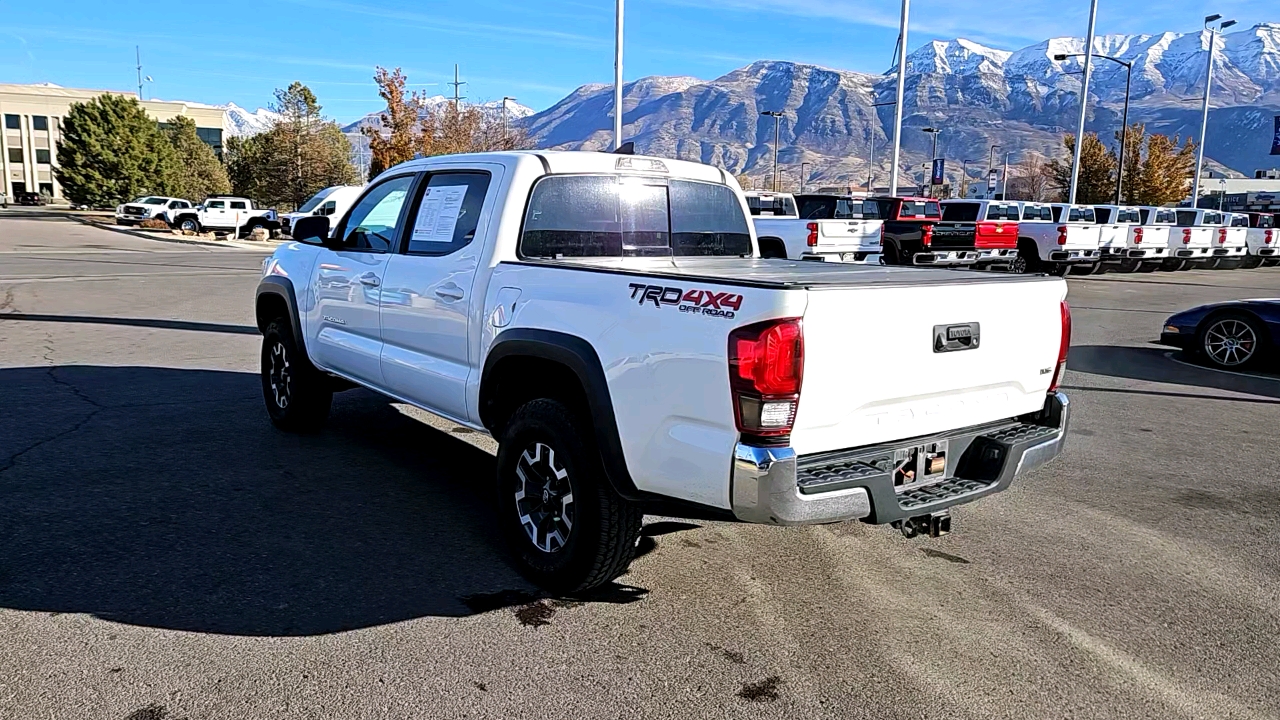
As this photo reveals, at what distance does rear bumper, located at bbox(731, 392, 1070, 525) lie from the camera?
3.36 meters

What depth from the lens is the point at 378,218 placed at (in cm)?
588

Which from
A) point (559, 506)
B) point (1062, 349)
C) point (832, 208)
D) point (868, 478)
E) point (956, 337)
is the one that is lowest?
point (559, 506)

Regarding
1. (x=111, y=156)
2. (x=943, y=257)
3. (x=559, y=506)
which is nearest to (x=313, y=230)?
(x=559, y=506)

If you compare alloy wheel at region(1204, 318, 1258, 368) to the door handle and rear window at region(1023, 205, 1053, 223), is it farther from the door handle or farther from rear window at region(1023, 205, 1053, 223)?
rear window at region(1023, 205, 1053, 223)

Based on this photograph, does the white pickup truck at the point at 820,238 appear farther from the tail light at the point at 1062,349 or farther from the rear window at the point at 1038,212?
the tail light at the point at 1062,349

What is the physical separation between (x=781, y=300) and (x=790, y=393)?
33 centimetres

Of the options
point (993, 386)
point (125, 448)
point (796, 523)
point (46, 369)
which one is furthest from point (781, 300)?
point (46, 369)

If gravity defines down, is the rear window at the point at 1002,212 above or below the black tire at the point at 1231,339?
above

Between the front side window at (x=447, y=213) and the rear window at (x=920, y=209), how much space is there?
1718cm

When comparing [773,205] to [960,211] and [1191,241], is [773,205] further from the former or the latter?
[1191,241]

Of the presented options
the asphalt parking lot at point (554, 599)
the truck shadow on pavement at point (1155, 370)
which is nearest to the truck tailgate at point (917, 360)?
the asphalt parking lot at point (554, 599)

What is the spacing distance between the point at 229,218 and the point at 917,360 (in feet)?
139

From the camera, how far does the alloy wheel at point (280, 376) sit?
683 centimetres

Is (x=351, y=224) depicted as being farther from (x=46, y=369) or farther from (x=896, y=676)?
(x=46, y=369)
